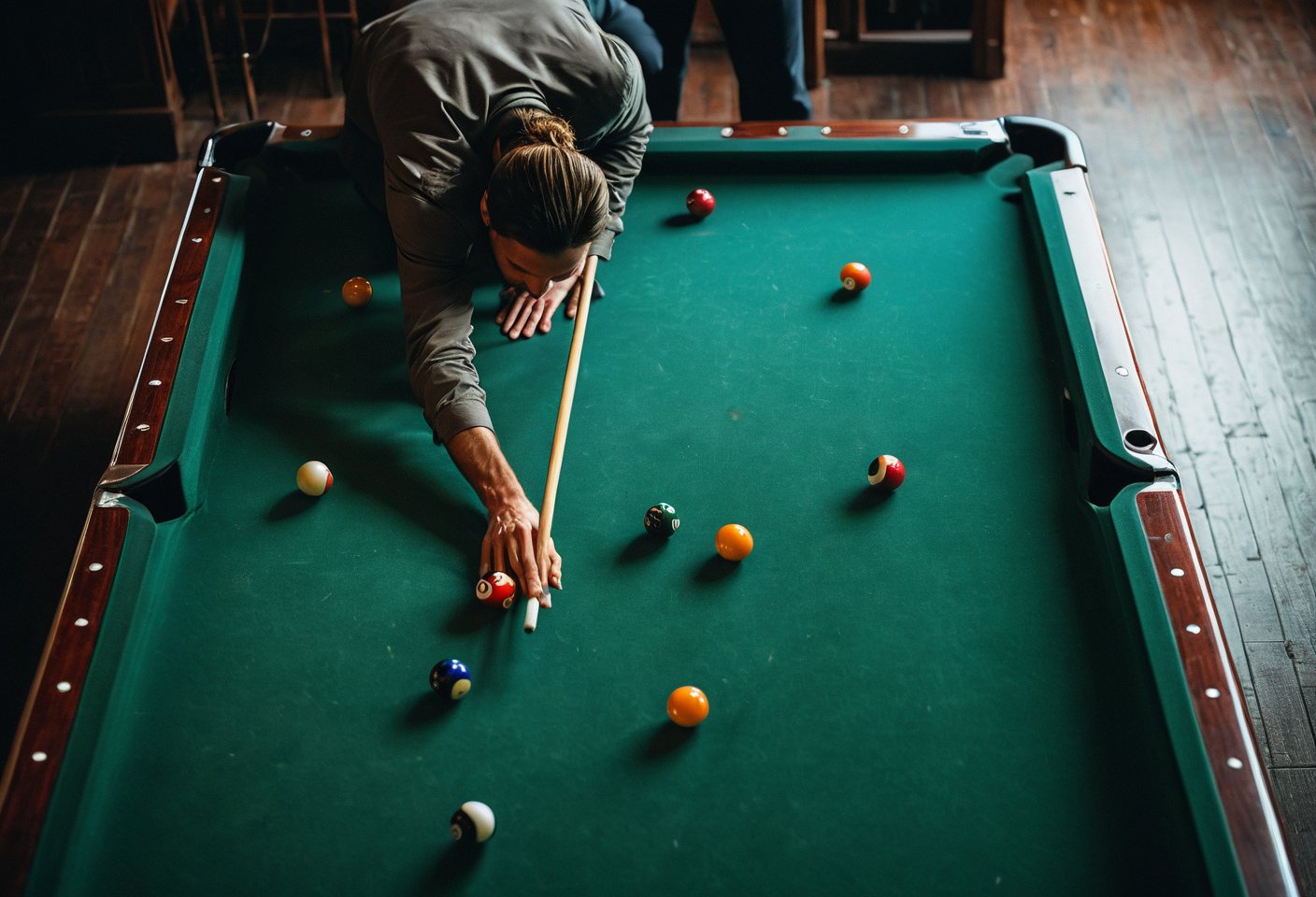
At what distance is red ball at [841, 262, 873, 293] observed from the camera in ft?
7.95

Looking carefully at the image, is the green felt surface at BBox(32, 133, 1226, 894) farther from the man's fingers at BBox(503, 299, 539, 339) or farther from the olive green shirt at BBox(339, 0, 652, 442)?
the olive green shirt at BBox(339, 0, 652, 442)

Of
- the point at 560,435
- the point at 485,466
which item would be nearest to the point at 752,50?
the point at 560,435

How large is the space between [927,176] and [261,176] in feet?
4.84

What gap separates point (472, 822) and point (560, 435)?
749 mm

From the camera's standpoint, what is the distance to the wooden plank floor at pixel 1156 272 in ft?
8.61

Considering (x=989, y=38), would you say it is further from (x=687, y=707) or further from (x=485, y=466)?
(x=687, y=707)

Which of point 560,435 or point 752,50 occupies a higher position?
point 752,50

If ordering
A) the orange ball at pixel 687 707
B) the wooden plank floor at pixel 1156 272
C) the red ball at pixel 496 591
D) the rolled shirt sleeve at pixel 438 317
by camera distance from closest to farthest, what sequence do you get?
the orange ball at pixel 687 707
the red ball at pixel 496 591
the rolled shirt sleeve at pixel 438 317
the wooden plank floor at pixel 1156 272

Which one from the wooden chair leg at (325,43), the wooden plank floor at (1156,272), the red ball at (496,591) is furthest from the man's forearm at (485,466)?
the wooden chair leg at (325,43)

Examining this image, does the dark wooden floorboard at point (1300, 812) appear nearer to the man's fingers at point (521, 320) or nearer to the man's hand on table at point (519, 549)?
the man's hand on table at point (519, 549)

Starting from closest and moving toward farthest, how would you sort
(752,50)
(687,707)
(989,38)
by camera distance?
(687,707) < (752,50) < (989,38)

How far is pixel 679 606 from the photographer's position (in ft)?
6.07

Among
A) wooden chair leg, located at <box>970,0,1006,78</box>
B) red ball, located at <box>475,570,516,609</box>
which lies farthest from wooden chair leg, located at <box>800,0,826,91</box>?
red ball, located at <box>475,570,516,609</box>

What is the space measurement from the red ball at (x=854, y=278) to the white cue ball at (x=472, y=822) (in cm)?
133
